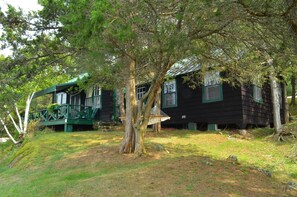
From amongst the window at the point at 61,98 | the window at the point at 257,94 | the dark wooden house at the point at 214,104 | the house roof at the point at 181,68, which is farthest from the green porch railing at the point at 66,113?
the window at the point at 257,94

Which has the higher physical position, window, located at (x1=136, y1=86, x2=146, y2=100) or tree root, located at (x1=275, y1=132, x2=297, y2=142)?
window, located at (x1=136, y1=86, x2=146, y2=100)

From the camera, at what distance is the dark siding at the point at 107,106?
65.1 feet

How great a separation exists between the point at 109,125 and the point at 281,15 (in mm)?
14621

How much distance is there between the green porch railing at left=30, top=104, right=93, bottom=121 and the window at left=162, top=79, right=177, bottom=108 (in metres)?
5.86

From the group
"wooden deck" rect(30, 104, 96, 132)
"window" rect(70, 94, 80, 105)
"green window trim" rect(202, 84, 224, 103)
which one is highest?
"window" rect(70, 94, 80, 105)

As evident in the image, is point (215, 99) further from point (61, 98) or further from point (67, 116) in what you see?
point (61, 98)

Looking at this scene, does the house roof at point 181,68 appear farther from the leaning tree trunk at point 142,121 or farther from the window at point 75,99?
the window at point 75,99

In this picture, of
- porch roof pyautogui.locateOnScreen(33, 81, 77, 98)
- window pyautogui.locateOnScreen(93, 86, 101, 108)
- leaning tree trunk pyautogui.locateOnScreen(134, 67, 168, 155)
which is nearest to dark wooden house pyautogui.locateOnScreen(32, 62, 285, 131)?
porch roof pyautogui.locateOnScreen(33, 81, 77, 98)

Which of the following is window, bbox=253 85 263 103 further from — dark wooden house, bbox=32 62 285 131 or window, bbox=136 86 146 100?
window, bbox=136 86 146 100

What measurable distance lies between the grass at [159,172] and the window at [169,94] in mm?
5376

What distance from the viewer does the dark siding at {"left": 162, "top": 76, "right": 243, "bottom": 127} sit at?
13.9 metres

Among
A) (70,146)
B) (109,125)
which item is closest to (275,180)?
(70,146)

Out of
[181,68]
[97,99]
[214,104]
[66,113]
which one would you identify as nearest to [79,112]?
[66,113]

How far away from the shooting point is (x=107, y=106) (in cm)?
2005
